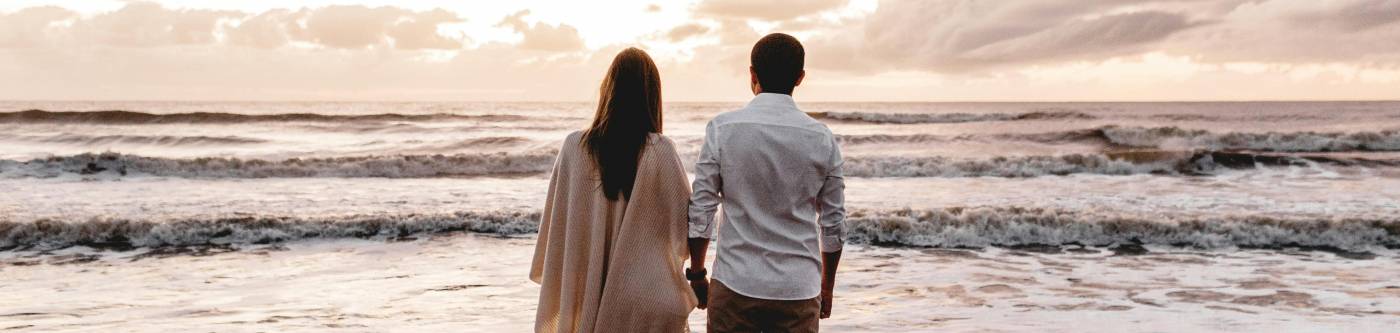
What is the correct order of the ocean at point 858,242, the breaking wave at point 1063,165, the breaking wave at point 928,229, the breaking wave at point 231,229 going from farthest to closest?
the breaking wave at point 1063,165
the breaking wave at point 928,229
the breaking wave at point 231,229
the ocean at point 858,242

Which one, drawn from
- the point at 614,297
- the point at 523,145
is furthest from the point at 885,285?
the point at 523,145

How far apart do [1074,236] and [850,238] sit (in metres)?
2.16

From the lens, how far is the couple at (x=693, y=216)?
2.51 m

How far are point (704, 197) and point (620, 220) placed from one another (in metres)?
0.36

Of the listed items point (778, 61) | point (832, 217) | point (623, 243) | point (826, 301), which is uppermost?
point (778, 61)

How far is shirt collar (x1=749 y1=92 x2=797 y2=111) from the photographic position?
8.23 ft

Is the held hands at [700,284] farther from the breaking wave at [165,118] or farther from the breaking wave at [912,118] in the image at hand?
the breaking wave at [912,118]

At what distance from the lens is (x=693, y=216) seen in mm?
2625

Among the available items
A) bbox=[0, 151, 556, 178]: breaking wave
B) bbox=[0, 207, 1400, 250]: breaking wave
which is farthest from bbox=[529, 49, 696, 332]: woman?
bbox=[0, 151, 556, 178]: breaking wave

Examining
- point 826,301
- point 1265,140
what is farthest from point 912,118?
point 826,301

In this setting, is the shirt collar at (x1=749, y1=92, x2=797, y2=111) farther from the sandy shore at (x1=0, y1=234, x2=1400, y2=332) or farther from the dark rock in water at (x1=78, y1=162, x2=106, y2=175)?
the dark rock in water at (x1=78, y1=162, x2=106, y2=175)

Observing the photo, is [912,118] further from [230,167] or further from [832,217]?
[832,217]

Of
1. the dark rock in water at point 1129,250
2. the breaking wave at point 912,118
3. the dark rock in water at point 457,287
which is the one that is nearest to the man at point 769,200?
the dark rock in water at point 457,287

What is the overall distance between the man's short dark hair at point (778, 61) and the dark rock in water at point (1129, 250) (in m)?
6.92
